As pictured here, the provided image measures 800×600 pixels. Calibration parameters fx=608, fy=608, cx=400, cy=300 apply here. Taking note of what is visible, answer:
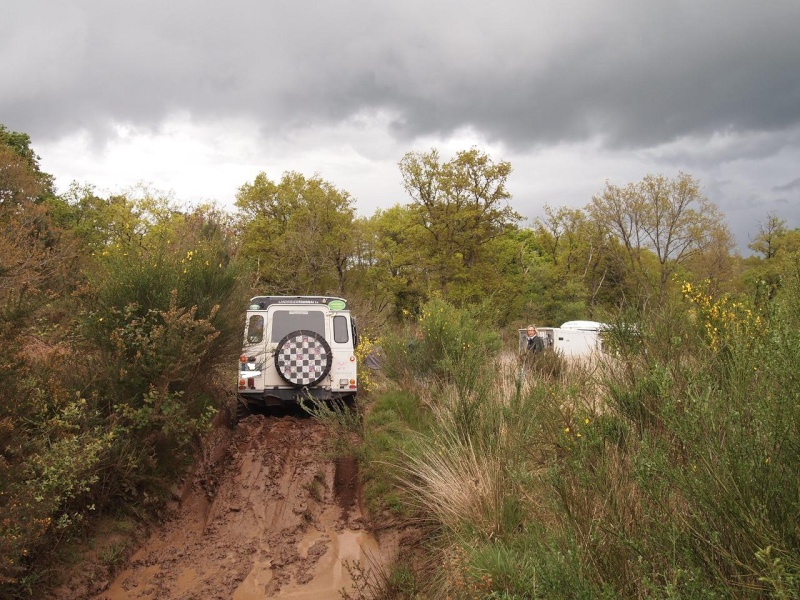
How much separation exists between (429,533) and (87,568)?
3.20 meters

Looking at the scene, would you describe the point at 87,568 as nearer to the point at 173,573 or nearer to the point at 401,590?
the point at 173,573

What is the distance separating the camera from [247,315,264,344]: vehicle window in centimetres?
1079

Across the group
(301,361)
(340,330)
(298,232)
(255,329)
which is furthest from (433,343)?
(298,232)

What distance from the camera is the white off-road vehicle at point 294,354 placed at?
1103 cm

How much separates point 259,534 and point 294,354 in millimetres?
4480

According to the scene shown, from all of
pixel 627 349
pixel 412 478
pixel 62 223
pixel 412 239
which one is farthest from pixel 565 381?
pixel 62 223

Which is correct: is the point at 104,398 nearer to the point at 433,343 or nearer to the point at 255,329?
the point at 255,329

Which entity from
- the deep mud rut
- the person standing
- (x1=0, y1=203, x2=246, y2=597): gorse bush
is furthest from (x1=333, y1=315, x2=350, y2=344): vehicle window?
the person standing

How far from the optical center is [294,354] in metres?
11.1

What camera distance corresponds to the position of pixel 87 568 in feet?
18.4

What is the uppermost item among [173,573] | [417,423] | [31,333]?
[31,333]

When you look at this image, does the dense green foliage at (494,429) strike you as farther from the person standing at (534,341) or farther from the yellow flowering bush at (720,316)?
the person standing at (534,341)

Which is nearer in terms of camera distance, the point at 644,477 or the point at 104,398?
the point at 644,477

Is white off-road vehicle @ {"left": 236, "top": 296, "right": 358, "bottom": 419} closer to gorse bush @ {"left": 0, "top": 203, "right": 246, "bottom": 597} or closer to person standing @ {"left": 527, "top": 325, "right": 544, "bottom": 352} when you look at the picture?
gorse bush @ {"left": 0, "top": 203, "right": 246, "bottom": 597}
